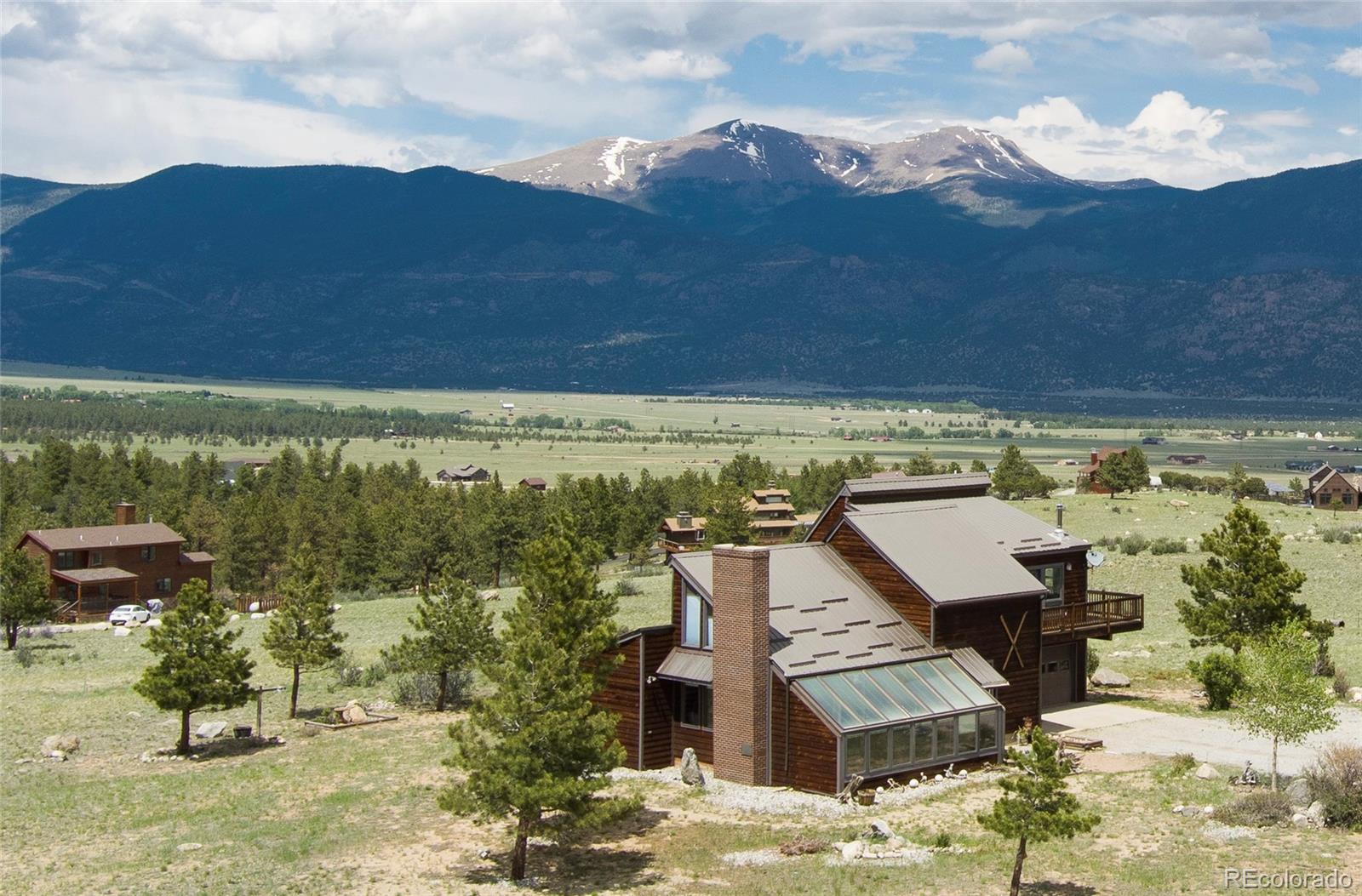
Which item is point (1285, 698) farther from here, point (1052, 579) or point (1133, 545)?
point (1133, 545)

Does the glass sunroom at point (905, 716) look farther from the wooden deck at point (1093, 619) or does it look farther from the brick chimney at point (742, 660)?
the wooden deck at point (1093, 619)

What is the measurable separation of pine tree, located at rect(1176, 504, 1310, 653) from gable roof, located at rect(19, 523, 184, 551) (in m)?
53.0

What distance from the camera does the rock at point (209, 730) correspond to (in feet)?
131

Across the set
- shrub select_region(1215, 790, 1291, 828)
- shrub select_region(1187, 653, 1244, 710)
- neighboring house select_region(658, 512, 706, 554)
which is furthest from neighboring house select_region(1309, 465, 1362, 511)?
shrub select_region(1215, 790, 1291, 828)

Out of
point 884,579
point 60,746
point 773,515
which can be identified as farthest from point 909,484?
point 773,515

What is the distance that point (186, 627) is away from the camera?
38.6m

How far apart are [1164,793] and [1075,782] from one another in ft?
5.78

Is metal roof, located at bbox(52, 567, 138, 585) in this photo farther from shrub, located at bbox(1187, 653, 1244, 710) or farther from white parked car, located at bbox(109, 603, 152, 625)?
shrub, located at bbox(1187, 653, 1244, 710)

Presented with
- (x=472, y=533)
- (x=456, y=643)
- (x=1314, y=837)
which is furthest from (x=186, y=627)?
(x=472, y=533)

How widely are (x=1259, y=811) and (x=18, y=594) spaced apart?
46.5 meters

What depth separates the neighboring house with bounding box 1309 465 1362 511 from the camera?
342 feet

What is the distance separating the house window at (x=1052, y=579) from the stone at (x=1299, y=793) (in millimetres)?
10461

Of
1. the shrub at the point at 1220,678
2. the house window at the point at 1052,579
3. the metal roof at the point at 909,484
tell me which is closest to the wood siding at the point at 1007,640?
the house window at the point at 1052,579

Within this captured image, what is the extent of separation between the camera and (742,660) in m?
32.8
